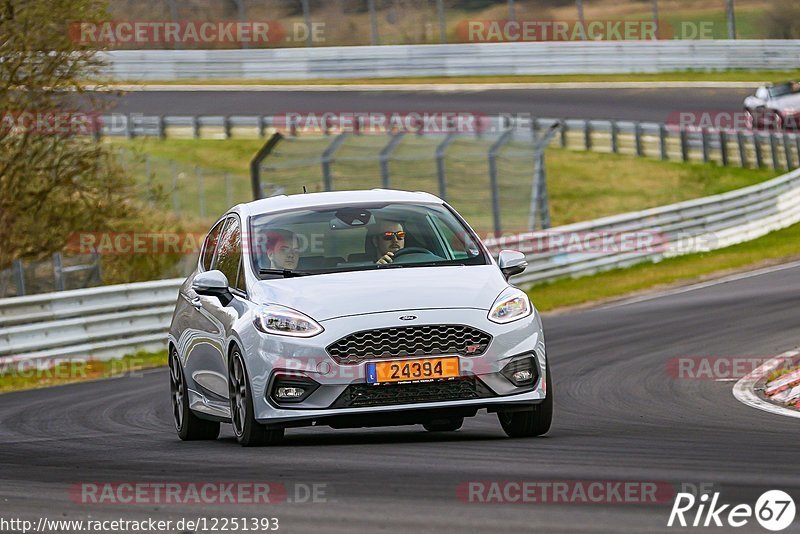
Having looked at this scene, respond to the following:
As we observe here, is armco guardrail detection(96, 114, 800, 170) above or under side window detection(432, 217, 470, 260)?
under

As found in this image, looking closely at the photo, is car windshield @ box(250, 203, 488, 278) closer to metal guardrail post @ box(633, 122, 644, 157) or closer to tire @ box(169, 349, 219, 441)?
tire @ box(169, 349, 219, 441)

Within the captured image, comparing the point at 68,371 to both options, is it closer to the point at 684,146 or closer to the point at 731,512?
the point at 731,512

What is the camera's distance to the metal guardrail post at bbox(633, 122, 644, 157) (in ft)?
136

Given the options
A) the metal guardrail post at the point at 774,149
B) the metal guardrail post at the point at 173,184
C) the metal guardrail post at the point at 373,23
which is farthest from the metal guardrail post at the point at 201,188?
the metal guardrail post at the point at 373,23

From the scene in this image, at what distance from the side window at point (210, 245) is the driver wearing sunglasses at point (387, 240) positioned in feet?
5.05

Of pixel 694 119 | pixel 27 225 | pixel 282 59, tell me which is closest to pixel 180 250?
pixel 27 225

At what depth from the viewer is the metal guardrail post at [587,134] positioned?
1682 inches

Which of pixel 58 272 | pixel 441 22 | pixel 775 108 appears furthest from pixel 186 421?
pixel 441 22

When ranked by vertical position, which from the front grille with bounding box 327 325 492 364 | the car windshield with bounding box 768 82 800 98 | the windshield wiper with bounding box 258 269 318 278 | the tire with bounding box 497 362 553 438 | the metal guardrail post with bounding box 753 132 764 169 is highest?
the windshield wiper with bounding box 258 269 318 278

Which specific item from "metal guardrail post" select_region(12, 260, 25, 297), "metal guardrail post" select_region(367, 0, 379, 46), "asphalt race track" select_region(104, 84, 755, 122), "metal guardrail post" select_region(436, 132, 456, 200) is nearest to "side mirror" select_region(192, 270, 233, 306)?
"metal guardrail post" select_region(12, 260, 25, 297)

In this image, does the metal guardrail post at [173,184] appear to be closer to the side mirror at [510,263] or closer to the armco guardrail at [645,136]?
the armco guardrail at [645,136]

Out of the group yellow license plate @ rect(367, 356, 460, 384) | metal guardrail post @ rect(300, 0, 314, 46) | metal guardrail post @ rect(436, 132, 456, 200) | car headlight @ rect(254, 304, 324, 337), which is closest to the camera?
yellow license plate @ rect(367, 356, 460, 384)

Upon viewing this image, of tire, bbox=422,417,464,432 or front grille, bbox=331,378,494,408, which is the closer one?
front grille, bbox=331,378,494,408

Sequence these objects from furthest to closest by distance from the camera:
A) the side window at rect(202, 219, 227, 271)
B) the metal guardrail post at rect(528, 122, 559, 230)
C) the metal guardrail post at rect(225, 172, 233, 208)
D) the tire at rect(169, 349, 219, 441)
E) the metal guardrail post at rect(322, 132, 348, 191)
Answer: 1. the metal guardrail post at rect(225, 172, 233, 208)
2. the metal guardrail post at rect(528, 122, 559, 230)
3. the metal guardrail post at rect(322, 132, 348, 191)
4. the side window at rect(202, 219, 227, 271)
5. the tire at rect(169, 349, 219, 441)
